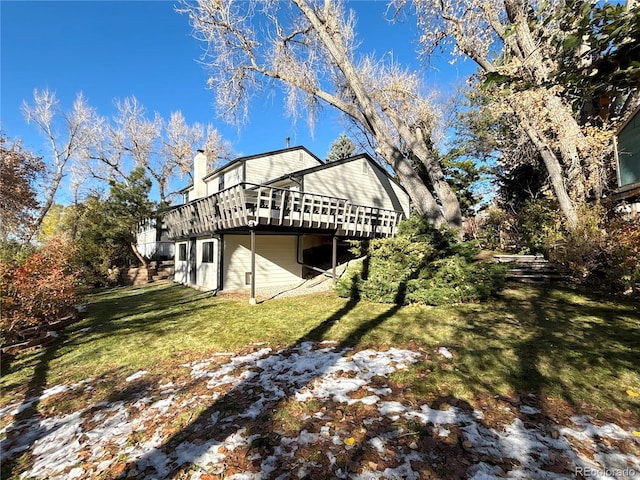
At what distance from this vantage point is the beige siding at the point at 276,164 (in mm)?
14726

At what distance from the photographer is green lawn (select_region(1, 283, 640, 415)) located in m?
3.54

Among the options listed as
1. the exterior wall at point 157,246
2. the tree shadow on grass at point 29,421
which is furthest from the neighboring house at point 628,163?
the exterior wall at point 157,246

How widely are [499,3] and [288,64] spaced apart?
7829 millimetres

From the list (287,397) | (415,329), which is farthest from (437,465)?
(415,329)

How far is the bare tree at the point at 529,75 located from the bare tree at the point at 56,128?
22.7m

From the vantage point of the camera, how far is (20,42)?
360 inches

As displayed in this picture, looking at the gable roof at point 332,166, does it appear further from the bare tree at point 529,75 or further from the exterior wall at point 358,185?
the bare tree at point 529,75

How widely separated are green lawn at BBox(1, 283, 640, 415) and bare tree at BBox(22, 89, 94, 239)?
1689 centimetres

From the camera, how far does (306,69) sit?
12266 millimetres

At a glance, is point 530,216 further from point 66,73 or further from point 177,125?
point 177,125

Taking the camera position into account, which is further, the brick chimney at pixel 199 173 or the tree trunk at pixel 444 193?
the brick chimney at pixel 199 173

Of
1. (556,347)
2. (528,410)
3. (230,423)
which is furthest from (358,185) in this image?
(230,423)

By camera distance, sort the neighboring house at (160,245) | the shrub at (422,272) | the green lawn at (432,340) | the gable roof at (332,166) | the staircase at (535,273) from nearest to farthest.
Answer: the green lawn at (432,340) < the shrub at (422,272) < the staircase at (535,273) < the gable roof at (332,166) < the neighboring house at (160,245)

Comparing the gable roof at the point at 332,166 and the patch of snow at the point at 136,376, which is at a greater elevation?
the gable roof at the point at 332,166
